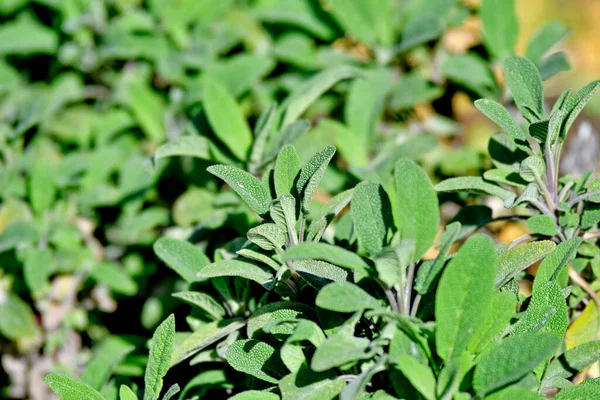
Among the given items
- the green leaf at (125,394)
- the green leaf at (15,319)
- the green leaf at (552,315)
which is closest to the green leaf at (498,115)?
the green leaf at (552,315)

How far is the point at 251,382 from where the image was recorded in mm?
1214

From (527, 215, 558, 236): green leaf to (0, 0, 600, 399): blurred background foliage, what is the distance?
437 mm

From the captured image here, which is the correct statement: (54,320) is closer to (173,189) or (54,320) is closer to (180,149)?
(173,189)

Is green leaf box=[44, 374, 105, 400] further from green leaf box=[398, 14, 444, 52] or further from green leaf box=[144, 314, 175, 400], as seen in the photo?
green leaf box=[398, 14, 444, 52]

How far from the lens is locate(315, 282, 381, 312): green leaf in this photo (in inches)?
35.8

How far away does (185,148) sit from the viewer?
1492 millimetres

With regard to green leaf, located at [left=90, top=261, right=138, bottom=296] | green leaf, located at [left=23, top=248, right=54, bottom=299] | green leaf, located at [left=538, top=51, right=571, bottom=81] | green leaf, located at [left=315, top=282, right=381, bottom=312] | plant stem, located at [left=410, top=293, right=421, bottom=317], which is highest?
green leaf, located at [left=538, top=51, right=571, bottom=81]

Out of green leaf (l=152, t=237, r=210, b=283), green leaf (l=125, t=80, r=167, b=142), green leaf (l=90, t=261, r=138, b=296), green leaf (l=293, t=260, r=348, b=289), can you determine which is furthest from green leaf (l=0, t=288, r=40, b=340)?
green leaf (l=293, t=260, r=348, b=289)

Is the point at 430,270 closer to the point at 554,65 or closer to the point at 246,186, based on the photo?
the point at 246,186

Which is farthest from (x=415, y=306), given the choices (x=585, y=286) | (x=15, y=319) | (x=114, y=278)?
(x=15, y=319)

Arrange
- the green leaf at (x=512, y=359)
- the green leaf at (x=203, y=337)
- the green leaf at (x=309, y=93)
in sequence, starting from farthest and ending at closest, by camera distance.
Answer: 1. the green leaf at (x=309, y=93)
2. the green leaf at (x=203, y=337)
3. the green leaf at (x=512, y=359)

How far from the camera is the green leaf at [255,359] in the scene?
106 centimetres

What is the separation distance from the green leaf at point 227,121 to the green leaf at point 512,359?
0.84 meters

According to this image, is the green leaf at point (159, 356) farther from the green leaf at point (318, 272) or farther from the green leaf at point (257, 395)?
the green leaf at point (318, 272)
